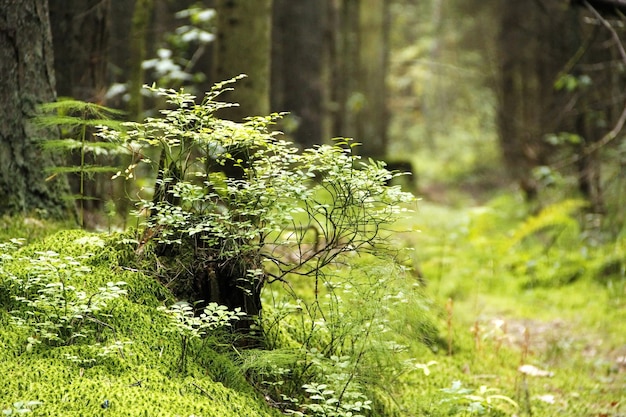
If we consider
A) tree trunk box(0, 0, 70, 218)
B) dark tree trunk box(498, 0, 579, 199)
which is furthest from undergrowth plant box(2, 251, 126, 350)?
dark tree trunk box(498, 0, 579, 199)

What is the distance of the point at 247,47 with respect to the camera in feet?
19.9

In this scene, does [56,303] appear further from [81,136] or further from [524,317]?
[524,317]

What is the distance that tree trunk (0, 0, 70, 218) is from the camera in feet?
14.3

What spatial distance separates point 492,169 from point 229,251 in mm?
20050

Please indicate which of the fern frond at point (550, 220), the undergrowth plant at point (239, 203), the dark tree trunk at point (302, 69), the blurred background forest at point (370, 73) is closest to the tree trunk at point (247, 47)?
the blurred background forest at point (370, 73)

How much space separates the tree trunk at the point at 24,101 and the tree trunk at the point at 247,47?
1819 millimetres

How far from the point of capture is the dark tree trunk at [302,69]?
39.7ft

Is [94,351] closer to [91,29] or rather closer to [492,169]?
[91,29]

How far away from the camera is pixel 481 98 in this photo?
24016mm

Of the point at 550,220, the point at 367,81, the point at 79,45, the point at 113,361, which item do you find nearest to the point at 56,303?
the point at 113,361

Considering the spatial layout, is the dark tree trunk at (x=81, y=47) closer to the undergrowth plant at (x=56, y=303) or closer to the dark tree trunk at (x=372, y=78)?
the undergrowth plant at (x=56, y=303)

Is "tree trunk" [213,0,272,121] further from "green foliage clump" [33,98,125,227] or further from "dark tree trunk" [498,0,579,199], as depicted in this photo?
"dark tree trunk" [498,0,579,199]

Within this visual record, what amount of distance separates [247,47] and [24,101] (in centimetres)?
227

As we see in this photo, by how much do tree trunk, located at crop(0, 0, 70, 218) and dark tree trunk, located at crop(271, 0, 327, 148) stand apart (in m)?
7.56
